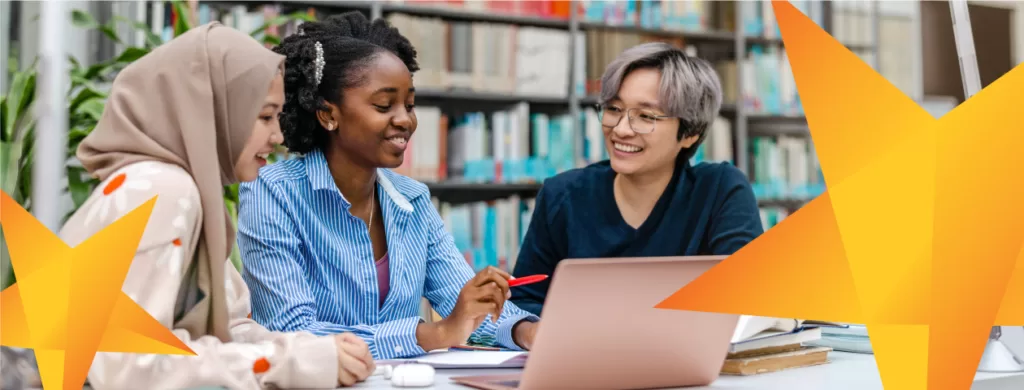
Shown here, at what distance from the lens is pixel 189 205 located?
929mm

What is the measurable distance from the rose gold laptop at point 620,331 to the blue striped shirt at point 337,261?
0.44 metres

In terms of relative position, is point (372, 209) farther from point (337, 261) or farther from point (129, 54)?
point (129, 54)

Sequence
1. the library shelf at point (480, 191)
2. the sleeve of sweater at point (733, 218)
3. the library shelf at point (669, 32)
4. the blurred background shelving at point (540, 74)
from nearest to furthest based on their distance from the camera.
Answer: the sleeve of sweater at point (733, 218) → the blurred background shelving at point (540, 74) → the library shelf at point (480, 191) → the library shelf at point (669, 32)

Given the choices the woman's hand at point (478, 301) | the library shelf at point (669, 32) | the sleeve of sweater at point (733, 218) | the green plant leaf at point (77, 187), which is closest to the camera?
the woman's hand at point (478, 301)

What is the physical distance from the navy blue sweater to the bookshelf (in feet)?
4.94

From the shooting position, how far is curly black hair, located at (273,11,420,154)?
1.53m

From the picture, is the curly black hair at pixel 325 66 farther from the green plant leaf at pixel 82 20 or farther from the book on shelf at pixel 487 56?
the book on shelf at pixel 487 56

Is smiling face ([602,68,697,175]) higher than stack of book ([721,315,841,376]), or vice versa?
smiling face ([602,68,697,175])

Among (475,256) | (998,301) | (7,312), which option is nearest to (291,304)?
(7,312)

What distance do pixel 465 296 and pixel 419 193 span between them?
0.46 m

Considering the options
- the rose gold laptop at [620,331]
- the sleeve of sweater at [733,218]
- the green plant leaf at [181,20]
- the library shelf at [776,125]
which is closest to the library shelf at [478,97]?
the green plant leaf at [181,20]

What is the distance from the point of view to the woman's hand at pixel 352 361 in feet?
3.14

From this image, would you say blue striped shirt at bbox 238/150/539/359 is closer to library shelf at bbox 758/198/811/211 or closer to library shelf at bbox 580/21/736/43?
library shelf at bbox 580/21/736/43

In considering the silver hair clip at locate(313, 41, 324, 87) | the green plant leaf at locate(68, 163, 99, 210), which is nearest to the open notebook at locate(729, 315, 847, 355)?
the silver hair clip at locate(313, 41, 324, 87)
